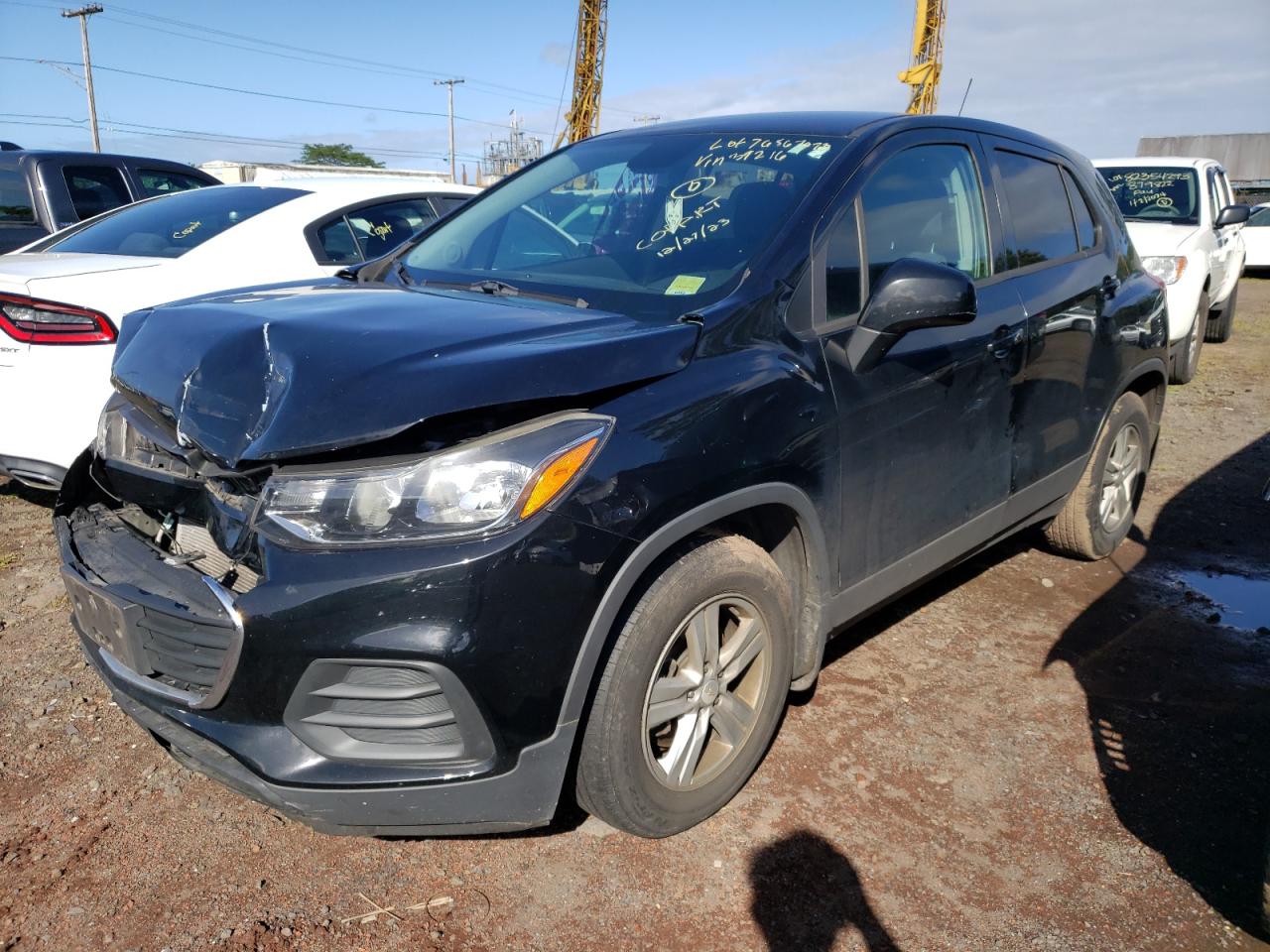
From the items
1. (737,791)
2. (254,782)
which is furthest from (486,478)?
(737,791)

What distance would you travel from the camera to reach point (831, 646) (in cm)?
383

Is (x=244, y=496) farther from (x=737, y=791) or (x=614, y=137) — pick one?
(x=614, y=137)

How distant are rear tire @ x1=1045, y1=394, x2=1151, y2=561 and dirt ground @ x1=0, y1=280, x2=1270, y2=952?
2.18ft

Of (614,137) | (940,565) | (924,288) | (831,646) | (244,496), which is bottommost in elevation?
(831,646)

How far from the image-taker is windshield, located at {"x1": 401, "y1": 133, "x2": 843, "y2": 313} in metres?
2.77

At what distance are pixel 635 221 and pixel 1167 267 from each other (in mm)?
6590

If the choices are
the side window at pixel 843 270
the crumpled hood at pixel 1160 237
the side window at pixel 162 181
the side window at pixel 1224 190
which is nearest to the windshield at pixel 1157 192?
the crumpled hood at pixel 1160 237

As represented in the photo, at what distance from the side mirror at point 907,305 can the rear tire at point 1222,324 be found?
995 centimetres

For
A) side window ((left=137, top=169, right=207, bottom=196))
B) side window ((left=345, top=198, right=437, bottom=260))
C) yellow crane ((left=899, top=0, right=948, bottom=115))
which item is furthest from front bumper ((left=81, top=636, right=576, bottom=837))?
yellow crane ((left=899, top=0, right=948, bottom=115))

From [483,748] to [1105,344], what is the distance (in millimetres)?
3188

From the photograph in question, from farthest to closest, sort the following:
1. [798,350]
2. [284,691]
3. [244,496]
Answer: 1. [798,350]
2. [244,496]
3. [284,691]

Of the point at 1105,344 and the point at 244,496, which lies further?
the point at 1105,344

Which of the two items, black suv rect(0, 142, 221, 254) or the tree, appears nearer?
black suv rect(0, 142, 221, 254)

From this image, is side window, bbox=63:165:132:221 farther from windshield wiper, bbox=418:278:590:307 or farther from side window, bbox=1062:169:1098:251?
side window, bbox=1062:169:1098:251
